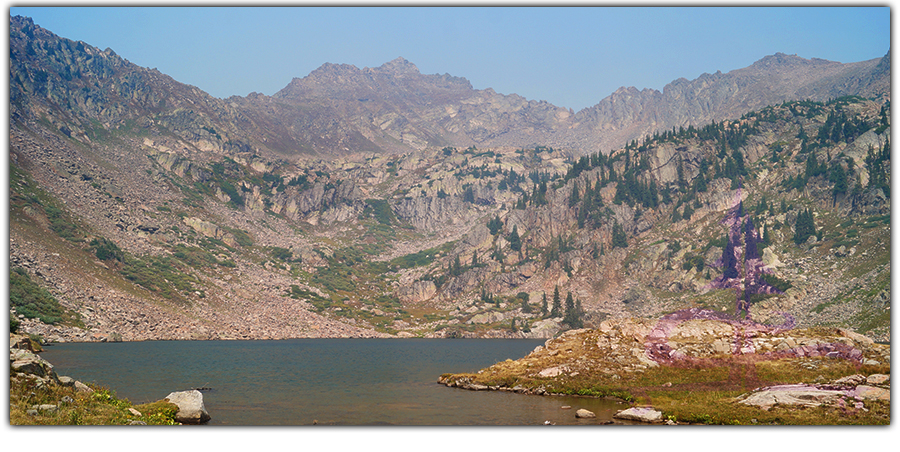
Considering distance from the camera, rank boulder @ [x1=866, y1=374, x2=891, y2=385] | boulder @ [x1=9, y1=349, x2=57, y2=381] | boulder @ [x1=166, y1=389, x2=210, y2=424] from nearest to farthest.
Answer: boulder @ [x1=9, y1=349, x2=57, y2=381]
boulder @ [x1=166, y1=389, x2=210, y2=424]
boulder @ [x1=866, y1=374, x2=891, y2=385]

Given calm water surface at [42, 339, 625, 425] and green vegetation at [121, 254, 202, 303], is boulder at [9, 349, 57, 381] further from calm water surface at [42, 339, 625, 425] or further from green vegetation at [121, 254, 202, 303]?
green vegetation at [121, 254, 202, 303]

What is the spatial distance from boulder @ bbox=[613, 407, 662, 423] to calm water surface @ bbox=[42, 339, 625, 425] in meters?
1.10

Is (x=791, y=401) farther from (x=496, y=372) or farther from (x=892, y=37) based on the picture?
(x=496, y=372)

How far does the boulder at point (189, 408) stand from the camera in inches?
1330

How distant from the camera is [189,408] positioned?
112ft

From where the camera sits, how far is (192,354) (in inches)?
3789

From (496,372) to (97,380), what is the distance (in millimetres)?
42633

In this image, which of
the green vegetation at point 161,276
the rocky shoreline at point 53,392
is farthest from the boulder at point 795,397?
the green vegetation at point 161,276

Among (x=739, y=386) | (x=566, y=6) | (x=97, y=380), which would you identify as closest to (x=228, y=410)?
(x=97, y=380)

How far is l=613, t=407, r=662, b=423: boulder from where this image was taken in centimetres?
3541

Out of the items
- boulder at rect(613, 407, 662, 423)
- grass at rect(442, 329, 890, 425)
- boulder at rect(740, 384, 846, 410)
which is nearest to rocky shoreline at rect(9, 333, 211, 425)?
boulder at rect(613, 407, 662, 423)

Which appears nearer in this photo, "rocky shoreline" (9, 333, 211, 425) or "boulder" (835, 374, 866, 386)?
"rocky shoreline" (9, 333, 211, 425)

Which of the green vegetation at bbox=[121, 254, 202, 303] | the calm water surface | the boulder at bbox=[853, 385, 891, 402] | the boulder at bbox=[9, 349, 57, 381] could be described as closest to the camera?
the boulder at bbox=[9, 349, 57, 381]

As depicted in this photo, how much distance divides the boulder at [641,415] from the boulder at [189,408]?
1082 inches
